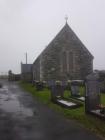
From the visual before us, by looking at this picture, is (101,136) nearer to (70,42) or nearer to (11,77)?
(70,42)

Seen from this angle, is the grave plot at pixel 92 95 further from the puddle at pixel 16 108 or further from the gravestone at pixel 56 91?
the gravestone at pixel 56 91

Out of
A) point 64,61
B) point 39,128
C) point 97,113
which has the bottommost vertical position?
point 39,128

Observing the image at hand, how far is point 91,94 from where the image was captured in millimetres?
14688

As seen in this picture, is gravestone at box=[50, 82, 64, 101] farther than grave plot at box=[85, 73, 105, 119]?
Yes

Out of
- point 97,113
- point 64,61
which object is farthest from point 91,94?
point 64,61

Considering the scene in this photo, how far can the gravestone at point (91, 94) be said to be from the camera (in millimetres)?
14586

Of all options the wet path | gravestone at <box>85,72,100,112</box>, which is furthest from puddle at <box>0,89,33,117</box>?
gravestone at <box>85,72,100,112</box>

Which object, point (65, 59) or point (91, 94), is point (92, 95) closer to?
point (91, 94)

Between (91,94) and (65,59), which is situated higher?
(65,59)

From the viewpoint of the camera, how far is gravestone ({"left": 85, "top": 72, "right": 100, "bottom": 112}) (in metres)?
14.6

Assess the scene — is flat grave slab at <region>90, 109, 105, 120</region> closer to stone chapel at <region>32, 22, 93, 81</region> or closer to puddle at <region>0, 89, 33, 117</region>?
puddle at <region>0, 89, 33, 117</region>

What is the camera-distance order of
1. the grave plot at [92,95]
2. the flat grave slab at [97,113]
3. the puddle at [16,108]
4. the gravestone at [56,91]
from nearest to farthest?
1. the flat grave slab at [97,113]
2. the grave plot at [92,95]
3. the puddle at [16,108]
4. the gravestone at [56,91]

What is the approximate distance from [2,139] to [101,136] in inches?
130

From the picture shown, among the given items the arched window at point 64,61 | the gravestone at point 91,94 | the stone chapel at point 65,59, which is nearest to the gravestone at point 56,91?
the gravestone at point 91,94
